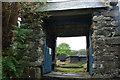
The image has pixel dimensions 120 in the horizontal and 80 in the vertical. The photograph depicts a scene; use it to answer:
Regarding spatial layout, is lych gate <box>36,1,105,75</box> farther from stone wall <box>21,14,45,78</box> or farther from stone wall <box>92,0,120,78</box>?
stone wall <box>21,14,45,78</box>

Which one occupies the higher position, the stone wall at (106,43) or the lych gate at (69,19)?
the lych gate at (69,19)

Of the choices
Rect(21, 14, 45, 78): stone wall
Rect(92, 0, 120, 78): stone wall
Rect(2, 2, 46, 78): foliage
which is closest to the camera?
Rect(2, 2, 46, 78): foliage

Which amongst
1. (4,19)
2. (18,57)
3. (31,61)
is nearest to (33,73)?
(31,61)

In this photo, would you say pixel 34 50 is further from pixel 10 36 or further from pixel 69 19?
pixel 69 19

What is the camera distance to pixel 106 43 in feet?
15.4

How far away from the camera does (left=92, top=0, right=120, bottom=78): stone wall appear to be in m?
4.57

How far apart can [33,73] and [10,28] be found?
190 centimetres

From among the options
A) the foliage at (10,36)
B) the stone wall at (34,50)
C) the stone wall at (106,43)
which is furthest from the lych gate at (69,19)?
the foliage at (10,36)

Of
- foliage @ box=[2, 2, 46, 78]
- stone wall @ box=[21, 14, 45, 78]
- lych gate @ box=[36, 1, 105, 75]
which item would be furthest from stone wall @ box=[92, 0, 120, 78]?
foliage @ box=[2, 2, 46, 78]

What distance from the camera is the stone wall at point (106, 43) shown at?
4.57 metres

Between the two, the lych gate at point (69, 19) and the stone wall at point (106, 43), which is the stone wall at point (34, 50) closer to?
the lych gate at point (69, 19)

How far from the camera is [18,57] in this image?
507 centimetres

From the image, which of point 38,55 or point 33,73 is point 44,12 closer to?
point 38,55

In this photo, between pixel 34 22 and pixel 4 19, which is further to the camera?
pixel 34 22
